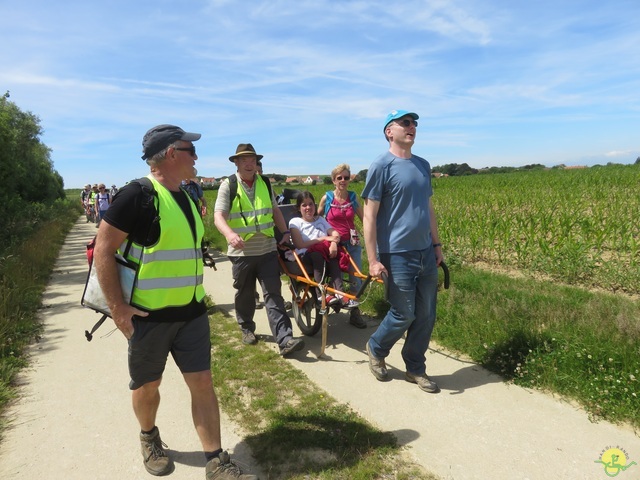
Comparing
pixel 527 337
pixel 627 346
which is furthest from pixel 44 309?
pixel 627 346

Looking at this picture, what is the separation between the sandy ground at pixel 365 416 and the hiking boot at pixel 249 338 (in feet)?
2.09

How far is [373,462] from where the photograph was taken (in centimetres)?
287

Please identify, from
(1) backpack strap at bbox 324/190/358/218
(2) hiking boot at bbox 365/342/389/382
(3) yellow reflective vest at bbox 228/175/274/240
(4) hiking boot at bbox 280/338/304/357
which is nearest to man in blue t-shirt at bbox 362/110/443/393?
(2) hiking boot at bbox 365/342/389/382

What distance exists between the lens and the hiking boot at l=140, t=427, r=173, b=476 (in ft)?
9.44

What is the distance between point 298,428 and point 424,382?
50.2 inches

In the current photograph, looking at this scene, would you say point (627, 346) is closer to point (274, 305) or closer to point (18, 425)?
point (274, 305)

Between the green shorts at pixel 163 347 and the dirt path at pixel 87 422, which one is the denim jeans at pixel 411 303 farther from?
the green shorts at pixel 163 347

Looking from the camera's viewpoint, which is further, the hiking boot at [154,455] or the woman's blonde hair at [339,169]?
the woman's blonde hair at [339,169]

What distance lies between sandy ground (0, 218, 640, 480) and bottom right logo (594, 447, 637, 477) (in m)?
0.03

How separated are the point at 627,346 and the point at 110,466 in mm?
4145

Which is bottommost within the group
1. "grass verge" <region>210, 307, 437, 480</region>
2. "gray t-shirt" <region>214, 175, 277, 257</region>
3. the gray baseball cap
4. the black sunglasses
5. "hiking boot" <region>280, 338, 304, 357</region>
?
"grass verge" <region>210, 307, 437, 480</region>

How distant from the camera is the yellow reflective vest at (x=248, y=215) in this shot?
4781 millimetres

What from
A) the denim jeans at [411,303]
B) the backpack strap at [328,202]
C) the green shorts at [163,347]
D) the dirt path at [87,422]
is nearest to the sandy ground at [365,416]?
the dirt path at [87,422]

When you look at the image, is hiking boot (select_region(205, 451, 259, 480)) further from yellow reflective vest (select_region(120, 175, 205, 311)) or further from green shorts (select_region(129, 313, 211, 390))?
yellow reflective vest (select_region(120, 175, 205, 311))
